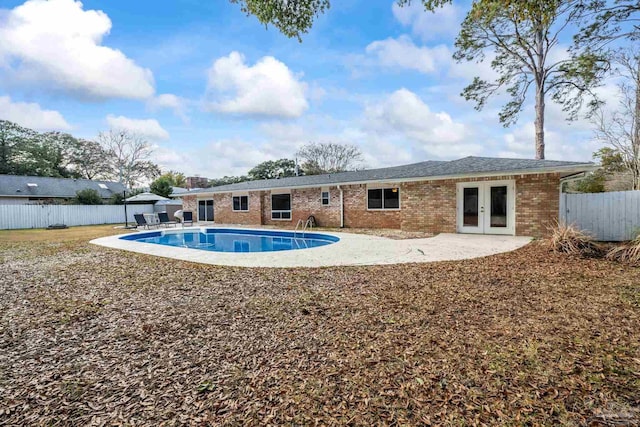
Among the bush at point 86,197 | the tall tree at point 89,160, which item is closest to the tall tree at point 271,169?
the tall tree at point 89,160

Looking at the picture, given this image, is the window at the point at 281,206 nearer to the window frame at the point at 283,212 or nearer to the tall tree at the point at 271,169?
the window frame at the point at 283,212

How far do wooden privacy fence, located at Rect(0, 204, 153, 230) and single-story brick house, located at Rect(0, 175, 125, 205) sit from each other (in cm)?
432

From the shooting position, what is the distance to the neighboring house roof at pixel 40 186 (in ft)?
81.9

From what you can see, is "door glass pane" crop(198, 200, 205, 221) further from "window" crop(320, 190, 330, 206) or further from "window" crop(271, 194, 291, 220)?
"window" crop(320, 190, 330, 206)

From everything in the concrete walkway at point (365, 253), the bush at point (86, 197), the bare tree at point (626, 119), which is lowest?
the concrete walkway at point (365, 253)

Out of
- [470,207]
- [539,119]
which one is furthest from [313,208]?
[539,119]

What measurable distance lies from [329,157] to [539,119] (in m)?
21.7

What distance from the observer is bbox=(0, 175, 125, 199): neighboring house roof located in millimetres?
24969

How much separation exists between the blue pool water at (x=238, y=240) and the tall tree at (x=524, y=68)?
1282 centimetres

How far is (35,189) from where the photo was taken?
1032 inches

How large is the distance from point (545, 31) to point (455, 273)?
16213 millimetres

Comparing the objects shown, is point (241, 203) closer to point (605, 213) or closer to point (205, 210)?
point (205, 210)

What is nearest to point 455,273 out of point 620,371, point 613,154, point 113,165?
point 620,371

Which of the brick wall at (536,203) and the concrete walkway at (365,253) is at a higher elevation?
the brick wall at (536,203)
